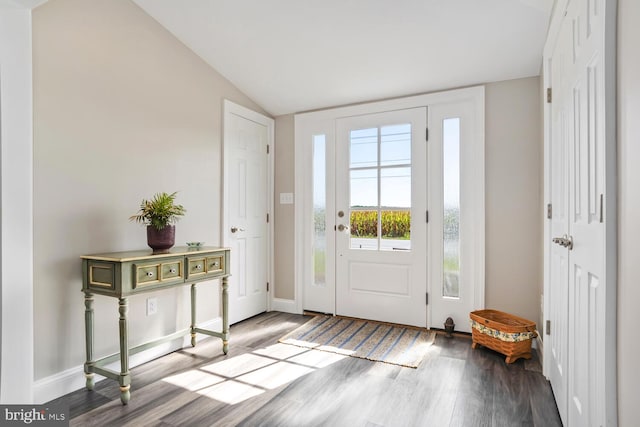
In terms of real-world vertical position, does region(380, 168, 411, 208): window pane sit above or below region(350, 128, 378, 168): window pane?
below

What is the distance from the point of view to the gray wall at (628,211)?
2.89 feet

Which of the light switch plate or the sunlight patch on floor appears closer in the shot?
the sunlight patch on floor

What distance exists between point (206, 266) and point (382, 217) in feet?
5.51

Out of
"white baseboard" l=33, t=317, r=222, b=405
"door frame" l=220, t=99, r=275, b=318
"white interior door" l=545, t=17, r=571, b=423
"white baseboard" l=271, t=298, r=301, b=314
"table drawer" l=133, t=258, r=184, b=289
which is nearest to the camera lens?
"white interior door" l=545, t=17, r=571, b=423

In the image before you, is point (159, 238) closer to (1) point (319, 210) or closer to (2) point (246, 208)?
(2) point (246, 208)

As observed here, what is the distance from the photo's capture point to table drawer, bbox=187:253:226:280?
2467 millimetres

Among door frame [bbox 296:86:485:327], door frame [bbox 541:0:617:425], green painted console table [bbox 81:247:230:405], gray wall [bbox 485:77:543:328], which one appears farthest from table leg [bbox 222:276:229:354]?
door frame [bbox 541:0:617:425]

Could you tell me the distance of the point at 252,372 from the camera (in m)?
2.42

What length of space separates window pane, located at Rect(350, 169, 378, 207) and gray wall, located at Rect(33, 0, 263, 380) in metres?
1.38

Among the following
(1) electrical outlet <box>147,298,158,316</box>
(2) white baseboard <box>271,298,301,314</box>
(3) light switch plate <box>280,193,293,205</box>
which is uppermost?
(3) light switch plate <box>280,193,293,205</box>

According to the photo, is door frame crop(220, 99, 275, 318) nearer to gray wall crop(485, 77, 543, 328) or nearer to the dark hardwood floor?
the dark hardwood floor

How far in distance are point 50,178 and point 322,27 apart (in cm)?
200

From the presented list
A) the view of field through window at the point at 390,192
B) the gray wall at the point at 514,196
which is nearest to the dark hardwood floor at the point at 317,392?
the gray wall at the point at 514,196

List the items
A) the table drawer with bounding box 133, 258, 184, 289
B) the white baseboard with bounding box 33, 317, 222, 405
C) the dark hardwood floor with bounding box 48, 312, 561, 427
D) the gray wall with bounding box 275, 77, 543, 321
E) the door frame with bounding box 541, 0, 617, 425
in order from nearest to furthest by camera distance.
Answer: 1. the door frame with bounding box 541, 0, 617, 425
2. the dark hardwood floor with bounding box 48, 312, 561, 427
3. the white baseboard with bounding box 33, 317, 222, 405
4. the table drawer with bounding box 133, 258, 184, 289
5. the gray wall with bounding box 275, 77, 543, 321
